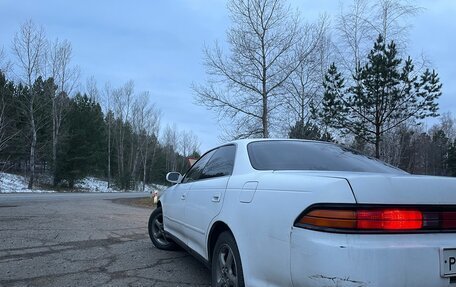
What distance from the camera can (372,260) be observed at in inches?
90.4

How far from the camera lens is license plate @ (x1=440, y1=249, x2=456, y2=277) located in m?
2.43

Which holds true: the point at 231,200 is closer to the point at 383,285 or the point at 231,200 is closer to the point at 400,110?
the point at 383,285

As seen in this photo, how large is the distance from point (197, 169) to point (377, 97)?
61.7ft

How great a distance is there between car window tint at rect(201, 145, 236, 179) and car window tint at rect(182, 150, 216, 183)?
0.54ft

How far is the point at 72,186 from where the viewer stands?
47.3 metres

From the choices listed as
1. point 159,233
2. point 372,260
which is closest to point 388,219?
point 372,260

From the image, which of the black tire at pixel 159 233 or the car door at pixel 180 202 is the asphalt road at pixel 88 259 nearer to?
the black tire at pixel 159 233

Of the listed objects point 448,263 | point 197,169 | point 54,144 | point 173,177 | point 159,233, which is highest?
point 54,144

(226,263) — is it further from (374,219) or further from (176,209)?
(176,209)

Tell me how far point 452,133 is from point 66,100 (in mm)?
60640

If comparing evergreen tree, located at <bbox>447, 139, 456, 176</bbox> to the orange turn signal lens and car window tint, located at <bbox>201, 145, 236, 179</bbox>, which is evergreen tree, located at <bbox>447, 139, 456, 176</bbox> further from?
the orange turn signal lens

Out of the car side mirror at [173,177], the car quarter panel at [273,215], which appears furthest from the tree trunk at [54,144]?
the car quarter panel at [273,215]

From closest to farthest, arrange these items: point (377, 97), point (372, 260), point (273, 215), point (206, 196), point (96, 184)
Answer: point (372, 260) < point (273, 215) < point (206, 196) < point (377, 97) < point (96, 184)

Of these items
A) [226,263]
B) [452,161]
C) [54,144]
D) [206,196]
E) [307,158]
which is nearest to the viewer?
[226,263]
